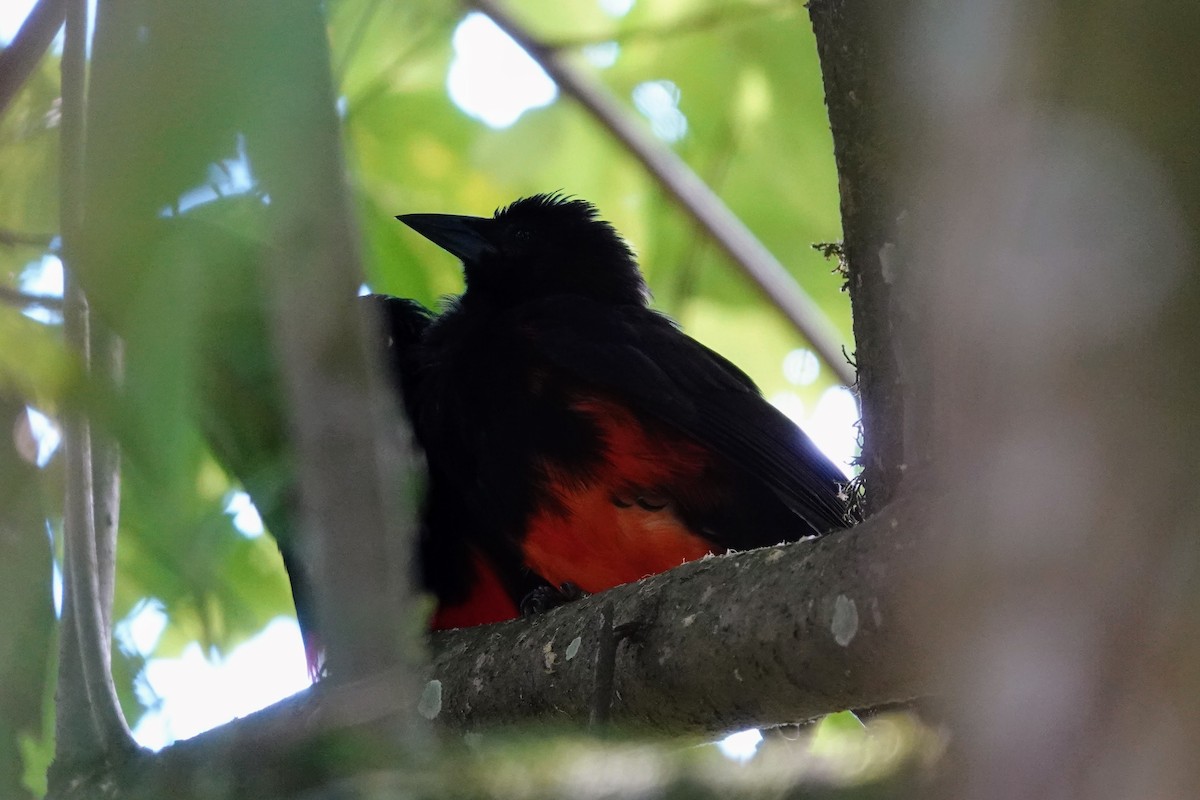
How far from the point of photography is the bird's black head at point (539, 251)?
405 cm

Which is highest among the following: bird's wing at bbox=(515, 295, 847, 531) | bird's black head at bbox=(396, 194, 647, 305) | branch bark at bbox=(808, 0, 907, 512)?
bird's black head at bbox=(396, 194, 647, 305)

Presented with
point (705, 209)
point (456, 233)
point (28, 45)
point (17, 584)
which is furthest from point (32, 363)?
point (705, 209)

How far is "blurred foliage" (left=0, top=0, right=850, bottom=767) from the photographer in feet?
2.93

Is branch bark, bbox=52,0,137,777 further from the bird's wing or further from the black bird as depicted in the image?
the bird's wing

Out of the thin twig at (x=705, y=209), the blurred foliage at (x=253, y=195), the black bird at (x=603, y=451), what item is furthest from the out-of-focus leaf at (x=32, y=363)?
the thin twig at (x=705, y=209)

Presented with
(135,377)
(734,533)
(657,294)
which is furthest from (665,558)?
(135,377)

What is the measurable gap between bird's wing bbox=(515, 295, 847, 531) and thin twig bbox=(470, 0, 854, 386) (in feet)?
1.78

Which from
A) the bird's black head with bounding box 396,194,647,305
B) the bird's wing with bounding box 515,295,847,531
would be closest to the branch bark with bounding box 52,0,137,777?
the bird's wing with bounding box 515,295,847,531

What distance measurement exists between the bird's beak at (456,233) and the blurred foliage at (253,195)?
0.35 feet

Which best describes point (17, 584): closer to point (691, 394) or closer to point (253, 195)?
point (253, 195)

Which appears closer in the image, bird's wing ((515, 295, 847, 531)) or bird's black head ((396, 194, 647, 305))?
bird's wing ((515, 295, 847, 531))

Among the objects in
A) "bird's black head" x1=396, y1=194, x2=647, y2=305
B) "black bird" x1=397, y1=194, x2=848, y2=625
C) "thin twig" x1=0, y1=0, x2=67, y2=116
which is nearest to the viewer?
"thin twig" x1=0, y1=0, x2=67, y2=116

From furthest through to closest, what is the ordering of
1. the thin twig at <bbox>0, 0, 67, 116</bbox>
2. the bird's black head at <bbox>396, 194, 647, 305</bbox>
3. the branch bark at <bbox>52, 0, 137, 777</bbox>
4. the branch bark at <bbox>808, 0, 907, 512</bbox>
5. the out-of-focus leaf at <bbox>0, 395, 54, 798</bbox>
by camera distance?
the bird's black head at <bbox>396, 194, 647, 305</bbox> < the branch bark at <bbox>808, 0, 907, 512</bbox> < the thin twig at <bbox>0, 0, 67, 116</bbox> < the branch bark at <bbox>52, 0, 137, 777</bbox> < the out-of-focus leaf at <bbox>0, 395, 54, 798</bbox>

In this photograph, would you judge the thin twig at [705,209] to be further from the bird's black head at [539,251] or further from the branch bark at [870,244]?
the branch bark at [870,244]
